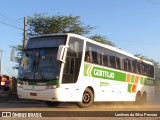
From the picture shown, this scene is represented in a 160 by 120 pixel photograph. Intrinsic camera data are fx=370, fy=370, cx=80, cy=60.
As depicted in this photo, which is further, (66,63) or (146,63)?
(146,63)

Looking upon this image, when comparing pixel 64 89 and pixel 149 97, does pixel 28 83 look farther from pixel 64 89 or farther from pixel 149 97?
pixel 149 97

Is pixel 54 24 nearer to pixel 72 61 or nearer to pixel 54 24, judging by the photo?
pixel 54 24

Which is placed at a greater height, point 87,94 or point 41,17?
point 41,17

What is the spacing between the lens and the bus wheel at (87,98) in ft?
60.1

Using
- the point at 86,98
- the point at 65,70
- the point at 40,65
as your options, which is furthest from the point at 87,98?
the point at 40,65

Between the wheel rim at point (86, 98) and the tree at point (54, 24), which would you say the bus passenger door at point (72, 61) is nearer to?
the wheel rim at point (86, 98)

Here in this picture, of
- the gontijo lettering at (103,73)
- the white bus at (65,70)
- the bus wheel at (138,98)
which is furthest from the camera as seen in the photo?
the bus wheel at (138,98)

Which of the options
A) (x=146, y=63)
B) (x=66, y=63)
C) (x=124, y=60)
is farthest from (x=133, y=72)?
(x=66, y=63)

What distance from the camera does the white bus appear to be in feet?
54.4

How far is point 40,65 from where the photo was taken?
55.8 feet

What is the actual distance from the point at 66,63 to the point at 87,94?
2.59m

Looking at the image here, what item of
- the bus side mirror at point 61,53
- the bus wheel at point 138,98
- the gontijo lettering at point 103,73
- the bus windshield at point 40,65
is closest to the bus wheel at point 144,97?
the bus wheel at point 138,98

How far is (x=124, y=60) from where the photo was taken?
2364cm

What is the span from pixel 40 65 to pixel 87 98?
3.23 meters
